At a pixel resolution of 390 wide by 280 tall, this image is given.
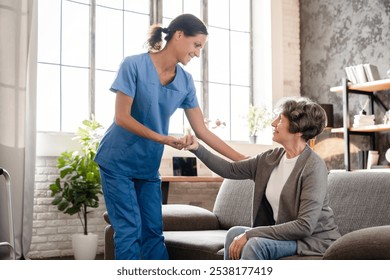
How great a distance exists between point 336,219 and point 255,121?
351 centimetres

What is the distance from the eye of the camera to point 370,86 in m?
5.53

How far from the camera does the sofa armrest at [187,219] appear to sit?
320 cm

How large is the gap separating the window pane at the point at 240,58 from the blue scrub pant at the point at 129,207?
12.7 feet

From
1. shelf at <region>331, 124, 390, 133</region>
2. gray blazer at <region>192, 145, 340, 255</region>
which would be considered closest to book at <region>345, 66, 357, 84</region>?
shelf at <region>331, 124, 390, 133</region>

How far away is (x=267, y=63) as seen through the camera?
250 inches

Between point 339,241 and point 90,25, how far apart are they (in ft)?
12.9

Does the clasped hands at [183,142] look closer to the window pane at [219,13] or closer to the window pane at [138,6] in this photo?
the window pane at [138,6]

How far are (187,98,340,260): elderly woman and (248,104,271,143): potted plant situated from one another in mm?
3502

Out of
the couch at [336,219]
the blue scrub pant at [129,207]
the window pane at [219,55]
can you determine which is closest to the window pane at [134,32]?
the window pane at [219,55]

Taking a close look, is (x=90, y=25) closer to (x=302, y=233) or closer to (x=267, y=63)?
(x=267, y=63)

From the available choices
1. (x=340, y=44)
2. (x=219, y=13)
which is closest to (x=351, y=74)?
(x=340, y=44)

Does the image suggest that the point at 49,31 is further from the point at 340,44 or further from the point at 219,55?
the point at 340,44
